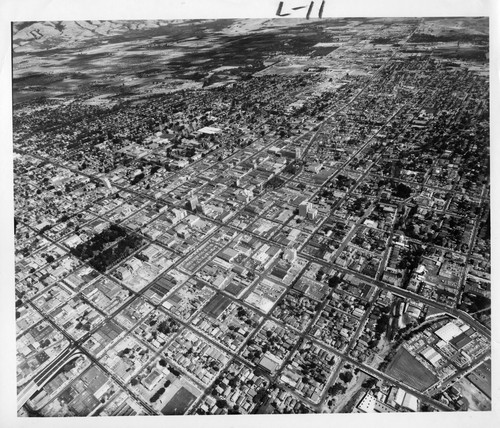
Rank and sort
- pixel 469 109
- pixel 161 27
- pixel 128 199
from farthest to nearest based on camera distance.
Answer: pixel 128 199 < pixel 469 109 < pixel 161 27

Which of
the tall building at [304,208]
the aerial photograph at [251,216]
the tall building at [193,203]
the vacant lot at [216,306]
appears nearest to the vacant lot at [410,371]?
the aerial photograph at [251,216]

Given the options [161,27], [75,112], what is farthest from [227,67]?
[75,112]

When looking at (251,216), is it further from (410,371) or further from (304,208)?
(410,371)

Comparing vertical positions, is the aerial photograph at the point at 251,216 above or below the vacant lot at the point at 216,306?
above

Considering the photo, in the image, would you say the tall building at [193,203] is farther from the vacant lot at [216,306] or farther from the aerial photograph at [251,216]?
the vacant lot at [216,306]

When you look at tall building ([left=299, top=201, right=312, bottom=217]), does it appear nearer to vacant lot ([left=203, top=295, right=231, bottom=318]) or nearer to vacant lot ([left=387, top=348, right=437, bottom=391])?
vacant lot ([left=203, top=295, right=231, bottom=318])

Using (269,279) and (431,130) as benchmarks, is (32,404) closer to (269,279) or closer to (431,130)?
(269,279)
